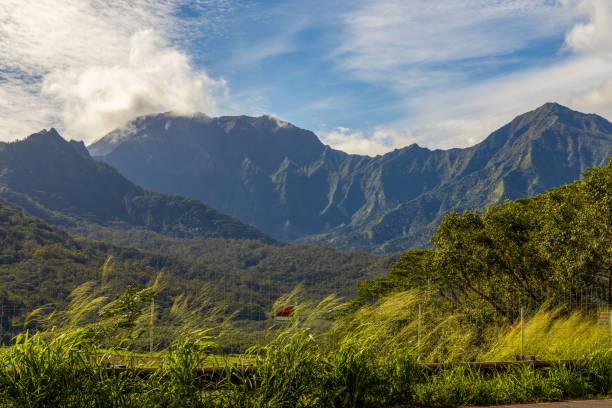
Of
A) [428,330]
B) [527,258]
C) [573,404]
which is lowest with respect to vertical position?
[573,404]

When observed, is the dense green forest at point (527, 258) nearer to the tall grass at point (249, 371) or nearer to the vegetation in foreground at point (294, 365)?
the vegetation in foreground at point (294, 365)

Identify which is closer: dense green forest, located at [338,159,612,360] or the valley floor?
the valley floor

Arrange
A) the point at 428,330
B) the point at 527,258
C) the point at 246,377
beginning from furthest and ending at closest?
the point at 527,258
the point at 428,330
the point at 246,377

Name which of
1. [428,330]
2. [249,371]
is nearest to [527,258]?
[428,330]

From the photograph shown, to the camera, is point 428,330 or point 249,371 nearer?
point 249,371

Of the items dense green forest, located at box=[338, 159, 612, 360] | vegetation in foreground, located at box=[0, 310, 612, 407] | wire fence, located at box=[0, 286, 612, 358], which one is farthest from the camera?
dense green forest, located at box=[338, 159, 612, 360]

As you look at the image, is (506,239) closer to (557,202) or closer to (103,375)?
(557,202)

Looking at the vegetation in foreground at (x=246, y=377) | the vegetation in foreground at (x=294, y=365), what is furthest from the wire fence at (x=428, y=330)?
the vegetation in foreground at (x=246, y=377)

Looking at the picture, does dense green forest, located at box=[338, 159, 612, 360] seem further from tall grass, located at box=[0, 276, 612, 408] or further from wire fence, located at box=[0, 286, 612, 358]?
tall grass, located at box=[0, 276, 612, 408]

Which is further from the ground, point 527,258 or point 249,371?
point 527,258

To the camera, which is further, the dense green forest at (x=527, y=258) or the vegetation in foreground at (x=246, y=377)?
the dense green forest at (x=527, y=258)

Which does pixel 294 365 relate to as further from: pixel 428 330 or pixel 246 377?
pixel 428 330

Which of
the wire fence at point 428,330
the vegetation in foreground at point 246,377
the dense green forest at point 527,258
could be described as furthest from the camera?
the dense green forest at point 527,258

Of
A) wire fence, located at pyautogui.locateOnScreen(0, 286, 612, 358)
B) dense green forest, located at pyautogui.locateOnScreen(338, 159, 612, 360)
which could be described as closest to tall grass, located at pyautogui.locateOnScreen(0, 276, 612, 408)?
wire fence, located at pyautogui.locateOnScreen(0, 286, 612, 358)
